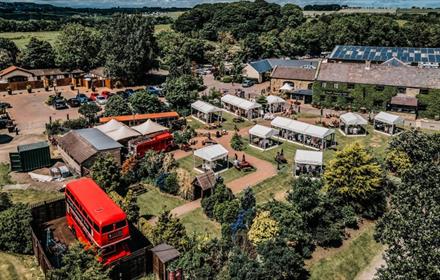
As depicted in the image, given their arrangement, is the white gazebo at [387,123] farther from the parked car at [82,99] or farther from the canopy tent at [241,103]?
the parked car at [82,99]

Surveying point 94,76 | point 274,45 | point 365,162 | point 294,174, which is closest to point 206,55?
point 274,45

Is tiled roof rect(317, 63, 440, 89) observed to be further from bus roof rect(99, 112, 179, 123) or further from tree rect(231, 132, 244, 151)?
bus roof rect(99, 112, 179, 123)

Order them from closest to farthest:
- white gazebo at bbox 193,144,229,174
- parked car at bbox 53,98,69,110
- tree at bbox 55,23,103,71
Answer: white gazebo at bbox 193,144,229,174 < parked car at bbox 53,98,69,110 < tree at bbox 55,23,103,71

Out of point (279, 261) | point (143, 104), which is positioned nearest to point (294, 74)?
point (143, 104)

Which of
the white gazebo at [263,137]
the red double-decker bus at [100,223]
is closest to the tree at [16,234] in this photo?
the red double-decker bus at [100,223]

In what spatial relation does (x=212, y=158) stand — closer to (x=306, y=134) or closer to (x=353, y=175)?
(x=306, y=134)

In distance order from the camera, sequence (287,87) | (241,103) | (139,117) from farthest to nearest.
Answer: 1. (287,87)
2. (241,103)
3. (139,117)

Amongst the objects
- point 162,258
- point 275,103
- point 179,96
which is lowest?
point 162,258

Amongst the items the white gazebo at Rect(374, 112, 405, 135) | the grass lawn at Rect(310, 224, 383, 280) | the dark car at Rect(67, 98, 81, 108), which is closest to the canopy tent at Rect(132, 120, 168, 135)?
the dark car at Rect(67, 98, 81, 108)
